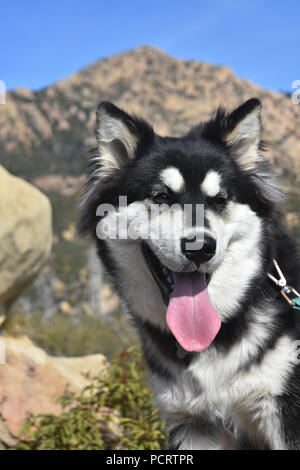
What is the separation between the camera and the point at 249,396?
116 inches

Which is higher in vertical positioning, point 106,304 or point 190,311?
point 190,311

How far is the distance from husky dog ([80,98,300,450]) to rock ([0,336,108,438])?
1674 mm

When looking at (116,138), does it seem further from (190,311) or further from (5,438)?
(5,438)

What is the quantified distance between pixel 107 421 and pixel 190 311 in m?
1.94

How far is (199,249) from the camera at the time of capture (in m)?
2.71

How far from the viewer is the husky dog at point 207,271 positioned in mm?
2906

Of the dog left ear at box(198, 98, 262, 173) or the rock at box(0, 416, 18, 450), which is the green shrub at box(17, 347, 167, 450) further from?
the dog left ear at box(198, 98, 262, 173)

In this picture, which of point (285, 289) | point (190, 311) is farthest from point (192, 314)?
point (285, 289)

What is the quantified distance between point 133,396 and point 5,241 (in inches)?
89.4

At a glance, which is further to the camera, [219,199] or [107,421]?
[107,421]

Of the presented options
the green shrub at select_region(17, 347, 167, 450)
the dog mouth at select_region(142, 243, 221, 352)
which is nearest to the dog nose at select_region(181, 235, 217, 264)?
the dog mouth at select_region(142, 243, 221, 352)

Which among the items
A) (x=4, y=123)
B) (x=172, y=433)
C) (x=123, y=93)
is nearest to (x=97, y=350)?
(x=172, y=433)

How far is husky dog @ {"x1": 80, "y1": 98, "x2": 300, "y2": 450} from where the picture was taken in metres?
2.91

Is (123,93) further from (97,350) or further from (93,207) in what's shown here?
(93,207)
